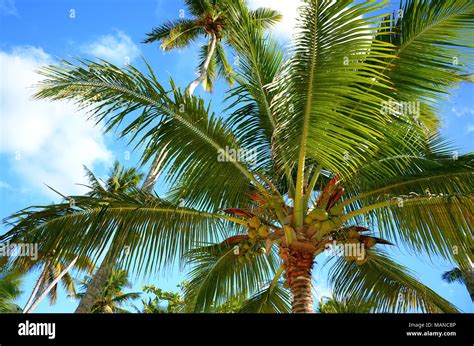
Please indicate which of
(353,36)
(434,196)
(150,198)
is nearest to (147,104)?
(150,198)

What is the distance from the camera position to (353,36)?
4473 mm

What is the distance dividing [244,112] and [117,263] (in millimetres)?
2660

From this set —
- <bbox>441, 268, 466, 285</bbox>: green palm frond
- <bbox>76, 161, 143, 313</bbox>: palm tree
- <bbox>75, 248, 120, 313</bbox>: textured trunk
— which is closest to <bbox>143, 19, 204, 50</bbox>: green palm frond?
<bbox>76, 161, 143, 313</bbox>: palm tree

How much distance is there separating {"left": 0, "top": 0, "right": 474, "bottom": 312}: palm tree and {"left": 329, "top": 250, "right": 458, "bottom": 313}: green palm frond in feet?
0.16

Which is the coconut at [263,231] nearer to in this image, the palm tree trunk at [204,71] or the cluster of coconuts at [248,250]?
the cluster of coconuts at [248,250]

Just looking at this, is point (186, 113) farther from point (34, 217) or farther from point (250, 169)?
point (34, 217)

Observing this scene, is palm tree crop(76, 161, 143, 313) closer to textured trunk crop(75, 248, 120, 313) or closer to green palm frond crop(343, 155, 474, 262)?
textured trunk crop(75, 248, 120, 313)

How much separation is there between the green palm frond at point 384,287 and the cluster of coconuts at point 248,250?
143 centimetres

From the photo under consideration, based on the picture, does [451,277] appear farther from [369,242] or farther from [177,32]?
[369,242]

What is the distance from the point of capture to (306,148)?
16.4ft

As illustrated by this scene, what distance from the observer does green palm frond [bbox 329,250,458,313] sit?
6.18 m

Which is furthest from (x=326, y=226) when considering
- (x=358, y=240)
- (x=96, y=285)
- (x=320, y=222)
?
(x=96, y=285)

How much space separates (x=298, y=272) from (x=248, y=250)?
3.74 feet

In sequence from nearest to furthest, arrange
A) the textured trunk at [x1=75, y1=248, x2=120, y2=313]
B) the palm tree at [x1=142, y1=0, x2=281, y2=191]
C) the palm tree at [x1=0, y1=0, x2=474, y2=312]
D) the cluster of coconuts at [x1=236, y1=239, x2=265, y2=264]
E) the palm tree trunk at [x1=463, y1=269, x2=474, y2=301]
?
the palm tree at [x1=0, y1=0, x2=474, y2=312]
the cluster of coconuts at [x1=236, y1=239, x2=265, y2=264]
the textured trunk at [x1=75, y1=248, x2=120, y2=313]
the palm tree trunk at [x1=463, y1=269, x2=474, y2=301]
the palm tree at [x1=142, y1=0, x2=281, y2=191]
